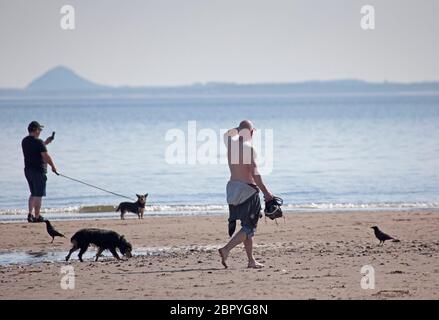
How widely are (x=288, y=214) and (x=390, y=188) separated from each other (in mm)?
7358

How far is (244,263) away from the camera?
42.0 ft

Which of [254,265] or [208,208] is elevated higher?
[208,208]

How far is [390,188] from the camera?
2617 cm

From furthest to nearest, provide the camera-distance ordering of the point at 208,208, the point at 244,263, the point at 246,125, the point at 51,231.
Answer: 1. the point at 208,208
2. the point at 51,231
3. the point at 244,263
4. the point at 246,125

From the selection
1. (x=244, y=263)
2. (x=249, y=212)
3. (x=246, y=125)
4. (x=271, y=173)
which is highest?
(x=246, y=125)

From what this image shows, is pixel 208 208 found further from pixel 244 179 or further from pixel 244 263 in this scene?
pixel 244 179

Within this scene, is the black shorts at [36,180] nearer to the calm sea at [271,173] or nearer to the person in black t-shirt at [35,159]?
the person in black t-shirt at [35,159]

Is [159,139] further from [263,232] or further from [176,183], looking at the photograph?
[263,232]

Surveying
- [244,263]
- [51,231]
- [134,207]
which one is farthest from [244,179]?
[134,207]

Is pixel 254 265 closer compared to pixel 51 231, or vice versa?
pixel 254 265

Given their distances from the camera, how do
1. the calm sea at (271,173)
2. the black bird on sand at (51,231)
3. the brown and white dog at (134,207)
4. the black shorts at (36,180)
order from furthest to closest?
the calm sea at (271,173)
the brown and white dog at (134,207)
the black shorts at (36,180)
the black bird on sand at (51,231)

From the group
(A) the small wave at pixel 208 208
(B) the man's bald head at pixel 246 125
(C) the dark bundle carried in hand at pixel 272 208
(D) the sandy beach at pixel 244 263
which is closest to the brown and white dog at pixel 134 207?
(D) the sandy beach at pixel 244 263

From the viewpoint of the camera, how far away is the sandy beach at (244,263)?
421 inches

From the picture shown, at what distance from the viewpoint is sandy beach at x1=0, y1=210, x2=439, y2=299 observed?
421 inches
